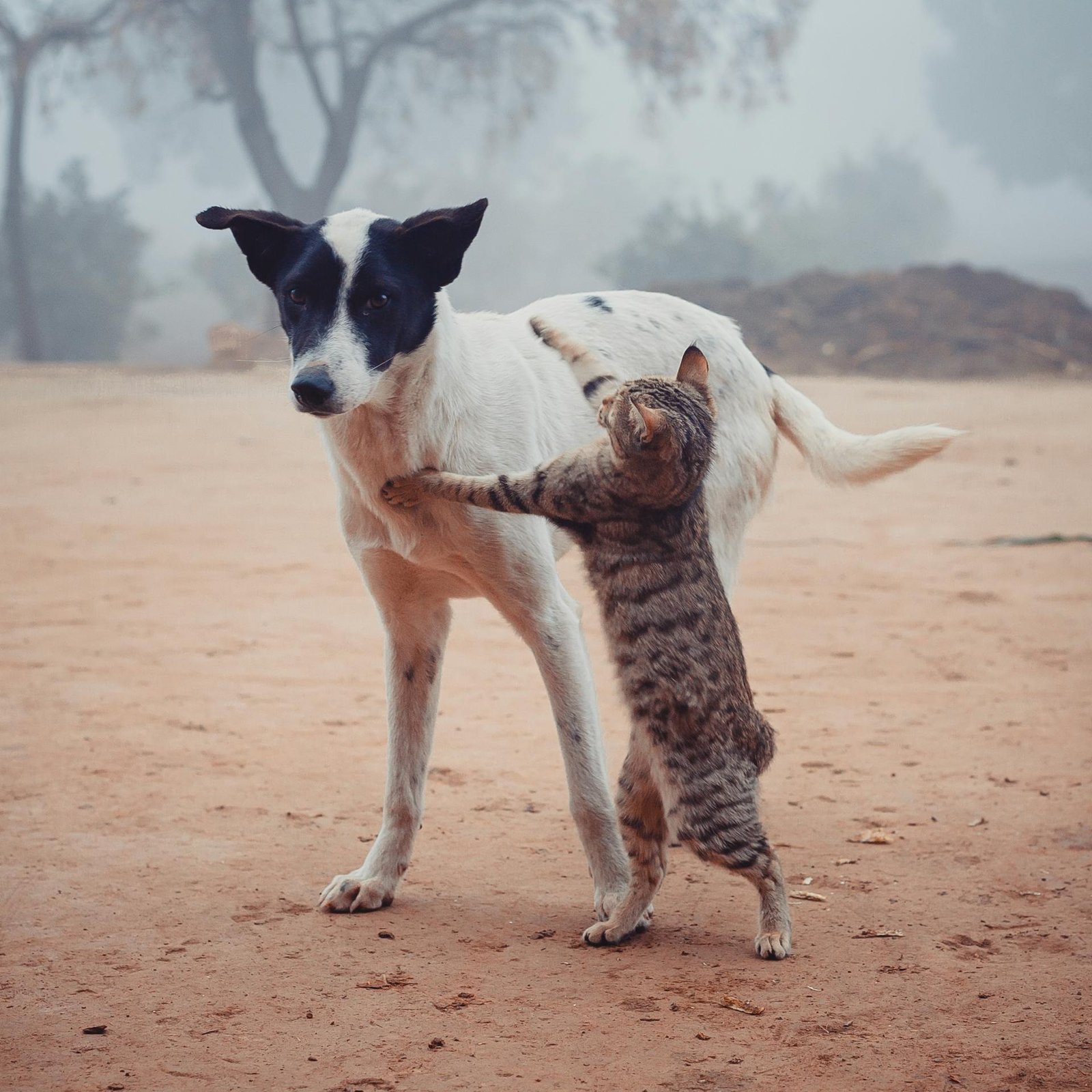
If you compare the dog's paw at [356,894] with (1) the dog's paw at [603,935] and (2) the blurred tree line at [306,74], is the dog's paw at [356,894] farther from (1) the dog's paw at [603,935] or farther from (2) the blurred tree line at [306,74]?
(2) the blurred tree line at [306,74]

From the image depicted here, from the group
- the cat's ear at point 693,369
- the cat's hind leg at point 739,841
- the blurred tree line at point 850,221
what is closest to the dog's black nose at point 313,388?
the cat's ear at point 693,369

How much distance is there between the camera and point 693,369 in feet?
12.0

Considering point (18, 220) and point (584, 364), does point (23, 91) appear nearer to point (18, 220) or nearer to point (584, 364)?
point (18, 220)

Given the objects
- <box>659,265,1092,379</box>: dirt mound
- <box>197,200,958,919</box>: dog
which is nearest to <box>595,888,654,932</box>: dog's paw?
<box>197,200,958,919</box>: dog

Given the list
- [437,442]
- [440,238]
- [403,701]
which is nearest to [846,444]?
[437,442]

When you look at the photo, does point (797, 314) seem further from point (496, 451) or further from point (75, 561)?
point (496, 451)

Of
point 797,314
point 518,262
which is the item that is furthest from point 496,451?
point 518,262

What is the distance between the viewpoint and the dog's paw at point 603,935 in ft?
10.7

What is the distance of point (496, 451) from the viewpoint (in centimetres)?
358

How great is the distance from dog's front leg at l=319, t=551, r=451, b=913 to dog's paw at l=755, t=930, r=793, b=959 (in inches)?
42.5

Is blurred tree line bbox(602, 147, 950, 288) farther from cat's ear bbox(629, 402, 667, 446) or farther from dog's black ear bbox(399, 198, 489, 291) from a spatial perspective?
cat's ear bbox(629, 402, 667, 446)

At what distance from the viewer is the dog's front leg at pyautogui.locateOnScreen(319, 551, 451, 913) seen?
3617mm

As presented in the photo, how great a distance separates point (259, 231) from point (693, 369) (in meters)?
1.28

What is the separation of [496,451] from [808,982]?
1.64 m
